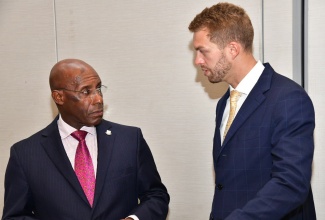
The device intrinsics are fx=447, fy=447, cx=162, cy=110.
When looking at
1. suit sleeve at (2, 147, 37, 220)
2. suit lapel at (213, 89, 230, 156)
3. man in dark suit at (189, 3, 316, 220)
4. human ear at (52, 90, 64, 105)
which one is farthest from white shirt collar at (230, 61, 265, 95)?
suit sleeve at (2, 147, 37, 220)

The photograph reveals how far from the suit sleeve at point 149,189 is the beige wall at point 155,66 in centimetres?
73

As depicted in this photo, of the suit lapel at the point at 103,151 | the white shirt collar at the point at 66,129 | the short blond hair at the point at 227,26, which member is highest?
the short blond hair at the point at 227,26

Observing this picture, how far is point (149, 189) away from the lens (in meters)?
2.05

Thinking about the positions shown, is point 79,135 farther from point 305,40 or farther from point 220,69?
point 305,40

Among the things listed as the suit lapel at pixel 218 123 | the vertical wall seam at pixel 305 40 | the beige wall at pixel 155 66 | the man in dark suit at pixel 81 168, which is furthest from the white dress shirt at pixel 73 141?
the vertical wall seam at pixel 305 40

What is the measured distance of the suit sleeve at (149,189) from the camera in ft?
6.43

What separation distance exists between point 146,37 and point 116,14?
25 cm

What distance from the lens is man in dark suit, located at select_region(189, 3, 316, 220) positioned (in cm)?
153

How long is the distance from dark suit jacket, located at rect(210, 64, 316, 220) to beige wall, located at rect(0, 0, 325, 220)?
0.84 meters

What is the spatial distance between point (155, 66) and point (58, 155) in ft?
3.49

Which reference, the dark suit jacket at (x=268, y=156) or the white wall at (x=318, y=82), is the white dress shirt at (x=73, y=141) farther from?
the white wall at (x=318, y=82)

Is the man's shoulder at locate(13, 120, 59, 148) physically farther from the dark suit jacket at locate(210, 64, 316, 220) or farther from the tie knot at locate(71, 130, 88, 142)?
the dark suit jacket at locate(210, 64, 316, 220)

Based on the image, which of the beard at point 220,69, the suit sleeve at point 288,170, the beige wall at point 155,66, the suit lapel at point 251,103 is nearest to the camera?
the suit sleeve at point 288,170

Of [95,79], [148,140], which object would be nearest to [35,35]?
[148,140]
